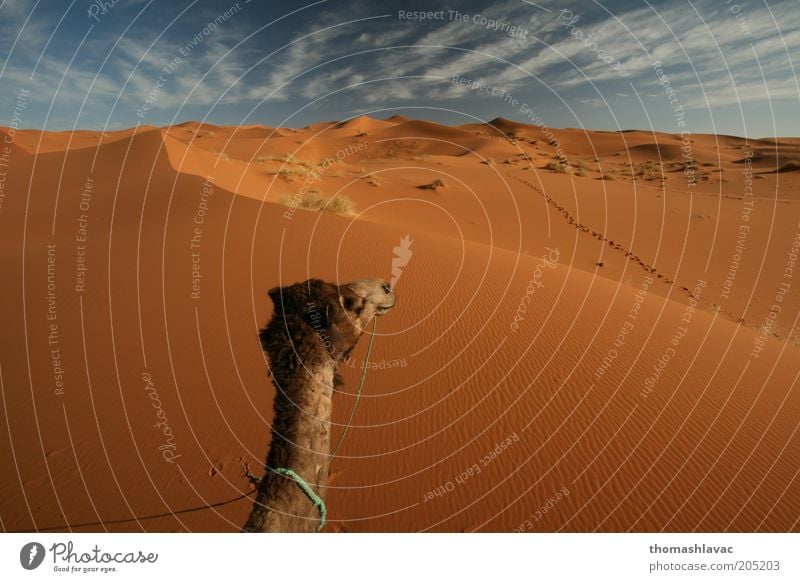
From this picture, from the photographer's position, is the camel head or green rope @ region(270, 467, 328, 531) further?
the camel head

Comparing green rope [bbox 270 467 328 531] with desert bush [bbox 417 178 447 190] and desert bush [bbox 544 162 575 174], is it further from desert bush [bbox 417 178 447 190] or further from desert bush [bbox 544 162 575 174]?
desert bush [bbox 544 162 575 174]

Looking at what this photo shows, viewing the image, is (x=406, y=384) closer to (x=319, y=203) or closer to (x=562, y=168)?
(x=319, y=203)

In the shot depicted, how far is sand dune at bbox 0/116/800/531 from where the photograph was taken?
6.01m

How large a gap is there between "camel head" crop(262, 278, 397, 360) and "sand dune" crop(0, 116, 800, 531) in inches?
147

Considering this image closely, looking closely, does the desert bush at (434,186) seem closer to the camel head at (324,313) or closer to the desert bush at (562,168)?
the desert bush at (562,168)

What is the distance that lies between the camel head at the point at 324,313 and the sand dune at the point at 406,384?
147 inches

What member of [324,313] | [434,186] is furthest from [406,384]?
[434,186]

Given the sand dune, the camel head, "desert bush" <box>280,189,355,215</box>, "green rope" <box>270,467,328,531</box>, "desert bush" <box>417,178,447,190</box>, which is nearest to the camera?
"green rope" <box>270,467,328,531</box>

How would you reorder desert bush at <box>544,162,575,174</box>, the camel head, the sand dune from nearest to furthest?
the camel head → the sand dune → desert bush at <box>544,162,575,174</box>

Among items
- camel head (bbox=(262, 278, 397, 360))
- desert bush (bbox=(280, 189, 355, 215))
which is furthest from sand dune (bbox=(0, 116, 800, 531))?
camel head (bbox=(262, 278, 397, 360))

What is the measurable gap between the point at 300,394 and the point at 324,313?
2.73 ft

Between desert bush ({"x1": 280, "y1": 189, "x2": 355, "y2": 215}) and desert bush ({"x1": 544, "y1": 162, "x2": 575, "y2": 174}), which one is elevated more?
desert bush ({"x1": 544, "y1": 162, "x2": 575, "y2": 174})

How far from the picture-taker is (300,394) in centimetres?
362
